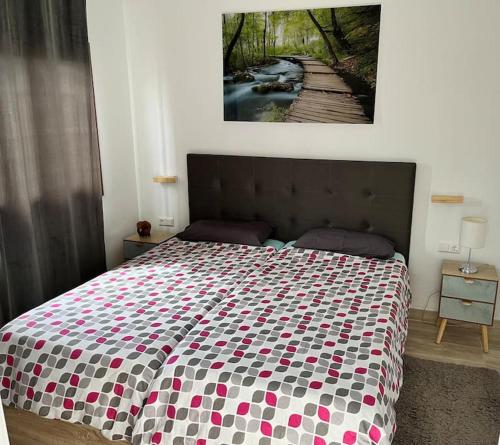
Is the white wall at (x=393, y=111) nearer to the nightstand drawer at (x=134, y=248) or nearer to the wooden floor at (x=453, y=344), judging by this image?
the wooden floor at (x=453, y=344)

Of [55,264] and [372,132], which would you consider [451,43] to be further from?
[55,264]

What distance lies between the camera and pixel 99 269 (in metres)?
3.82

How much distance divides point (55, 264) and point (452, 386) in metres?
2.72

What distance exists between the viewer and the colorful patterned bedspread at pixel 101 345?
2.06 m

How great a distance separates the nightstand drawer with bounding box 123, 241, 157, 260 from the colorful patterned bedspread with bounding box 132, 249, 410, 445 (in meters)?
1.44

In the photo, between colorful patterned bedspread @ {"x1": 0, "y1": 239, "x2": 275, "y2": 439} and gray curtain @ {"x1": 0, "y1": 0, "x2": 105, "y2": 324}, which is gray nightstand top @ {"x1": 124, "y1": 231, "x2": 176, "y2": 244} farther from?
colorful patterned bedspread @ {"x1": 0, "y1": 239, "x2": 275, "y2": 439}

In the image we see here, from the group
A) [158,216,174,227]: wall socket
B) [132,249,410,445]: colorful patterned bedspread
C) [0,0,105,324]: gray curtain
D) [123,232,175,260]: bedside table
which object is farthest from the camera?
[158,216,174,227]: wall socket

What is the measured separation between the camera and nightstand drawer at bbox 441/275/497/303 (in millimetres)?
3158

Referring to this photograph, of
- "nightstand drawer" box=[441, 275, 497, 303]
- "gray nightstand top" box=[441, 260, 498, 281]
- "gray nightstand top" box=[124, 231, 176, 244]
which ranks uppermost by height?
"gray nightstand top" box=[124, 231, 176, 244]

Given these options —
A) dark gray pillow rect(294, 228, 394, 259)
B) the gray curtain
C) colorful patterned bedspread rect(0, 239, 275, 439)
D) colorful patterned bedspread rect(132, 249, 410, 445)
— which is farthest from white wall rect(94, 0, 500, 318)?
colorful patterned bedspread rect(0, 239, 275, 439)

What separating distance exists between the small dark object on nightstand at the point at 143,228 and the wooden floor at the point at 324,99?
5.05ft

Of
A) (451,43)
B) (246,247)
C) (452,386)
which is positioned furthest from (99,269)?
(451,43)

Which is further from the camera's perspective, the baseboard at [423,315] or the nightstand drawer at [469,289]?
the baseboard at [423,315]

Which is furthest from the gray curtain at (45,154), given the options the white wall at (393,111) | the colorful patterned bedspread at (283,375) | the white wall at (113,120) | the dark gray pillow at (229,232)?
the colorful patterned bedspread at (283,375)
